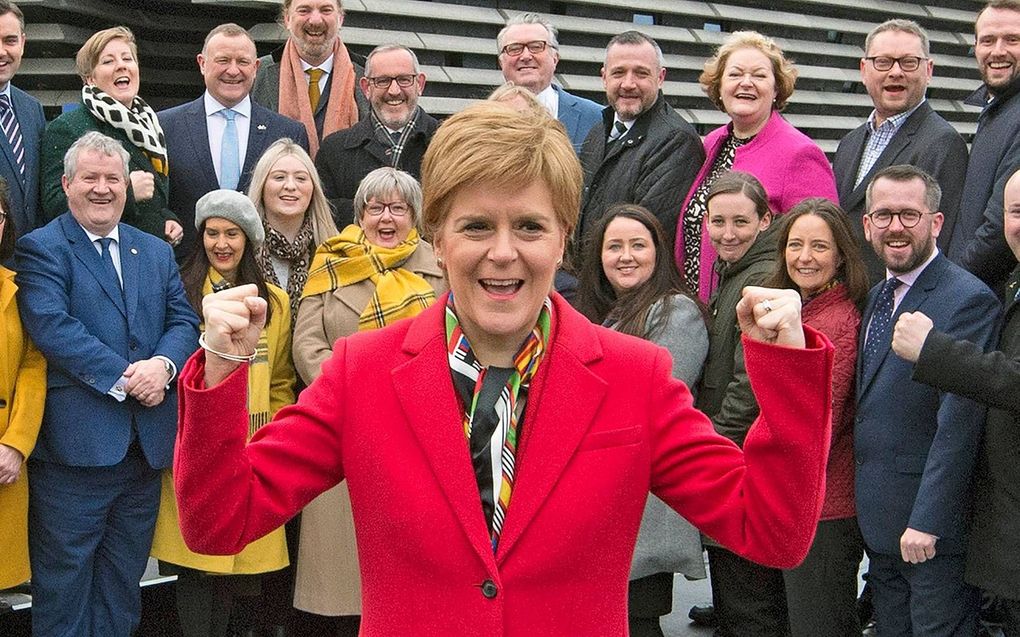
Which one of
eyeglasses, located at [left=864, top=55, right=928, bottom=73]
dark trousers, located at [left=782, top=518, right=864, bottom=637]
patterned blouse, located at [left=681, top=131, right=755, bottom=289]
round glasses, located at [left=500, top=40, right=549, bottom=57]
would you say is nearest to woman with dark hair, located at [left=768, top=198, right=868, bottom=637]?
dark trousers, located at [left=782, top=518, right=864, bottom=637]

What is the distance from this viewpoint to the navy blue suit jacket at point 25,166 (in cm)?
475

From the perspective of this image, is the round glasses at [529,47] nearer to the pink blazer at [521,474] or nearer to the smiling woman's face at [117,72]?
the smiling woman's face at [117,72]

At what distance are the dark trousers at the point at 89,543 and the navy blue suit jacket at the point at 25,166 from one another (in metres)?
1.01

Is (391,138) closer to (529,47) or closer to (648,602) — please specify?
(529,47)

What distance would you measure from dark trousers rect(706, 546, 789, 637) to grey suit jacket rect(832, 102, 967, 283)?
4.17 feet

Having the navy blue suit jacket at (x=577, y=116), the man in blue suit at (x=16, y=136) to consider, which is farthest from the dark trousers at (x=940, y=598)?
the man in blue suit at (x=16, y=136)

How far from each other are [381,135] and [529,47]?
41.0 inches

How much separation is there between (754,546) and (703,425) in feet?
0.74

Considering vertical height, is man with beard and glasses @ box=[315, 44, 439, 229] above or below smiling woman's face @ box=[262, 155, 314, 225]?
above

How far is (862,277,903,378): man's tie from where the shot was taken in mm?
4195

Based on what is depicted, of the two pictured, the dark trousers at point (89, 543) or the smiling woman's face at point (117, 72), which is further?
the smiling woman's face at point (117, 72)

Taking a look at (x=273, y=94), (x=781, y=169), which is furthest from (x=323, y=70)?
(x=781, y=169)

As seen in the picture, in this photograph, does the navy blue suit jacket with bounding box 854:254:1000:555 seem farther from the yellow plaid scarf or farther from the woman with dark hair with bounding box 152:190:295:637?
the woman with dark hair with bounding box 152:190:295:637

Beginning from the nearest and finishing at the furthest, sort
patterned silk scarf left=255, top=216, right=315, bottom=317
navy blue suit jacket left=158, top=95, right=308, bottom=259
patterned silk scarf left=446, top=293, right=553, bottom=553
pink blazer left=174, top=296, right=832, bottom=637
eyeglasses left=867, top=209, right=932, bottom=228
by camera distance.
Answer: pink blazer left=174, top=296, right=832, bottom=637 → patterned silk scarf left=446, top=293, right=553, bottom=553 → eyeglasses left=867, top=209, right=932, bottom=228 → patterned silk scarf left=255, top=216, right=315, bottom=317 → navy blue suit jacket left=158, top=95, right=308, bottom=259
